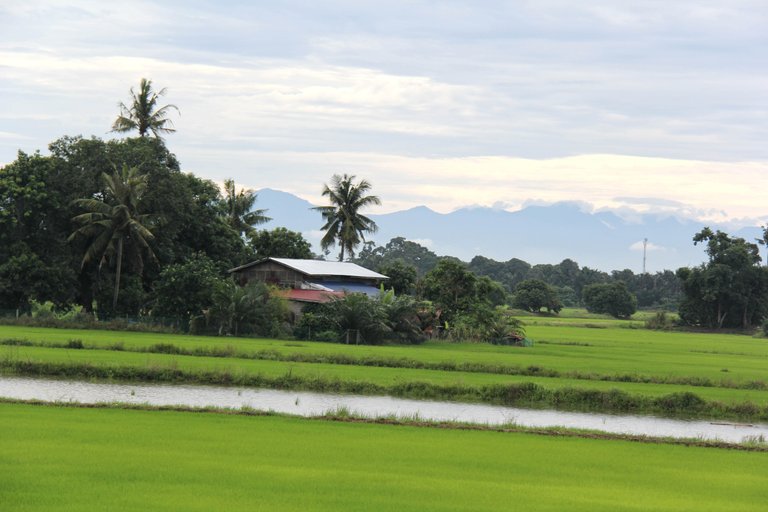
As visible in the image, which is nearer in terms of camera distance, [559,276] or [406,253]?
[406,253]

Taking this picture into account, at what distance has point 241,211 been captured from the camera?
77.9m

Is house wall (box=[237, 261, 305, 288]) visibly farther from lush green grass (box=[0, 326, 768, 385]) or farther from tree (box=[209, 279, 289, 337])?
lush green grass (box=[0, 326, 768, 385])

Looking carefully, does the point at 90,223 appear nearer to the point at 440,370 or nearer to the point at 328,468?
the point at 440,370

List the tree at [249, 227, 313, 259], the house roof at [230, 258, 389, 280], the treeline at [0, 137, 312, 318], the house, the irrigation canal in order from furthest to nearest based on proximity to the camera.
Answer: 1. the tree at [249, 227, 313, 259]
2. the house roof at [230, 258, 389, 280]
3. the house
4. the treeline at [0, 137, 312, 318]
5. the irrigation canal

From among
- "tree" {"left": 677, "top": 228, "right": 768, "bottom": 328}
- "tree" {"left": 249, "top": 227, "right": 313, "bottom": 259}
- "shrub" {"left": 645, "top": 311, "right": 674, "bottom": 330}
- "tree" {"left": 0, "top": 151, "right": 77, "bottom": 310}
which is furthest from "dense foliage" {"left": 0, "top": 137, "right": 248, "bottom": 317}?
"tree" {"left": 677, "top": 228, "right": 768, "bottom": 328}

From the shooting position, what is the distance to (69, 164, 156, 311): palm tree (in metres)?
52.2

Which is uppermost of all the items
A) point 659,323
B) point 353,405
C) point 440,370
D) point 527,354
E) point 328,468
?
point 659,323

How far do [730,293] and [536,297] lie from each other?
2724 centimetres

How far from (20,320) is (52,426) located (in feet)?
110

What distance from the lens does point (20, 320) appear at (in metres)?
49.3

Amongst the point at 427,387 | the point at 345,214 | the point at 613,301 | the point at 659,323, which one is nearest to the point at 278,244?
the point at 345,214

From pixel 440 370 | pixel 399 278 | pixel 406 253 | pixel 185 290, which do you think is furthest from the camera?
pixel 406 253

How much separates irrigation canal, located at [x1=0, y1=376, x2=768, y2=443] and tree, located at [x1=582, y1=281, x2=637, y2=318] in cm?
10159

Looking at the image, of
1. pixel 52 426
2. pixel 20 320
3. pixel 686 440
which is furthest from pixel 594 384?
pixel 20 320
